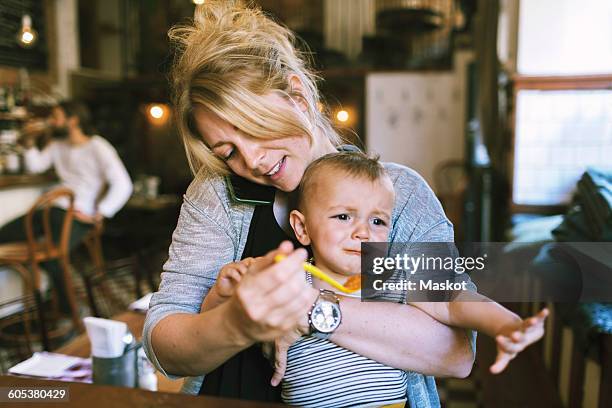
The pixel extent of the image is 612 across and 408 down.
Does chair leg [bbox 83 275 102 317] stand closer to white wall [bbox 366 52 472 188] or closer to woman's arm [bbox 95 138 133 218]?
woman's arm [bbox 95 138 133 218]

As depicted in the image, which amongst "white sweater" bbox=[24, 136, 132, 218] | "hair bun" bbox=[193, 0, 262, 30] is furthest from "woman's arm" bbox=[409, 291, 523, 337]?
"white sweater" bbox=[24, 136, 132, 218]

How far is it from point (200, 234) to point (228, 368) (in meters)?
0.24

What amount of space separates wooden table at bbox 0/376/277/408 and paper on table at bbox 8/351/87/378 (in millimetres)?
673

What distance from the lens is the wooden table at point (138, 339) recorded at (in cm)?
143

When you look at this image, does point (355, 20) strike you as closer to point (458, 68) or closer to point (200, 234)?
point (458, 68)

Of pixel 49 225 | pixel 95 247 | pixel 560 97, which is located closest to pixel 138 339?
pixel 560 97

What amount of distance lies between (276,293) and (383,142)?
5521 mm

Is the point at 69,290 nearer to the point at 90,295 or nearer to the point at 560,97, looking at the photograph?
the point at 90,295

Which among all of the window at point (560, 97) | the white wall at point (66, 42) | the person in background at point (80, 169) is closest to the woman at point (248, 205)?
the window at point (560, 97)

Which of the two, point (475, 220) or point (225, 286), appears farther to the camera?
point (475, 220)

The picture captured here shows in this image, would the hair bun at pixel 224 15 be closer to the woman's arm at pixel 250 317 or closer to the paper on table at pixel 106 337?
the woman's arm at pixel 250 317

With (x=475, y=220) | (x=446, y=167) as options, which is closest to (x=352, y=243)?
(x=475, y=220)

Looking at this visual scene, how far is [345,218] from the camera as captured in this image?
30.2 inches

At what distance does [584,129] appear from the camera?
1.52 meters
